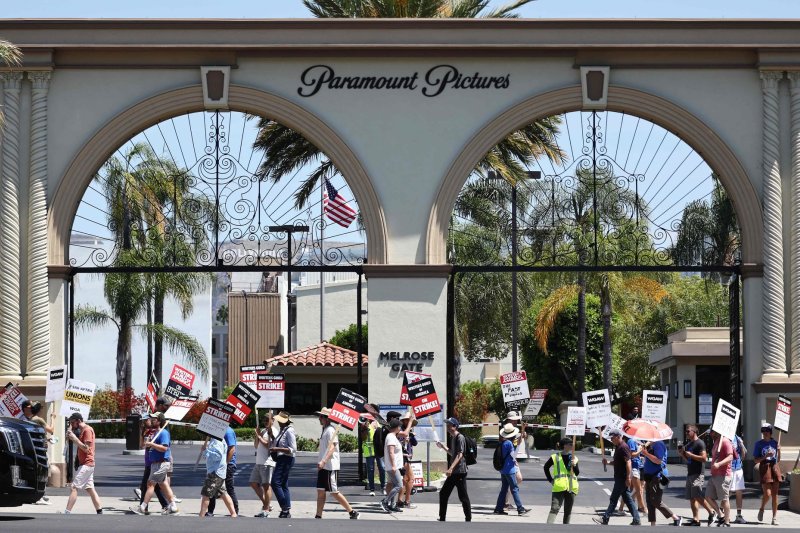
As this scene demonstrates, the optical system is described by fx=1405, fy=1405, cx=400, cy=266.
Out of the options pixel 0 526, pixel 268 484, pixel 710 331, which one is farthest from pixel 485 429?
pixel 0 526

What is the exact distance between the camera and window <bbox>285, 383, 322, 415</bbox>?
2042 inches

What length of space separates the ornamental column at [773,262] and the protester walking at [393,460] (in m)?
8.00

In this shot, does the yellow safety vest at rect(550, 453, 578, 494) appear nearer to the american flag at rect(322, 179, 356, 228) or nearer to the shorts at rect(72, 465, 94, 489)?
the shorts at rect(72, 465, 94, 489)

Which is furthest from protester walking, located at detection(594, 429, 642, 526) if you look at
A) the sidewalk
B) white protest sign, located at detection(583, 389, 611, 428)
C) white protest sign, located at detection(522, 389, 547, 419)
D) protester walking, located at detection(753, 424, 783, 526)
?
white protest sign, located at detection(522, 389, 547, 419)

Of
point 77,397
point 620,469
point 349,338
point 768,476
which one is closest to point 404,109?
point 77,397

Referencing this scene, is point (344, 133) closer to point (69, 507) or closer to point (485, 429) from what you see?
point (69, 507)

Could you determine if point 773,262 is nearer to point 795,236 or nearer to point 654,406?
point 795,236

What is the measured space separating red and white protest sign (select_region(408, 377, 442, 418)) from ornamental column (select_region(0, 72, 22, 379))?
766 centimetres

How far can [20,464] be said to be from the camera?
735 inches

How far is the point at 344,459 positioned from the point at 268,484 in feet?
62.3

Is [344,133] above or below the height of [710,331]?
above

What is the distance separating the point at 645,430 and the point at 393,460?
157 inches

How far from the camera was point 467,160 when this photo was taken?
88.3 ft

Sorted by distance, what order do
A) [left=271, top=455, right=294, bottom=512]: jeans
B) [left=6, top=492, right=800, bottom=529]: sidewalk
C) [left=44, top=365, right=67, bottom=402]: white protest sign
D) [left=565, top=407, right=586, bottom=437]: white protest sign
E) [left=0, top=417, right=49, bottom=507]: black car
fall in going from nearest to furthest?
[left=0, top=417, right=49, bottom=507]: black car
[left=271, top=455, right=294, bottom=512]: jeans
[left=6, top=492, right=800, bottom=529]: sidewalk
[left=44, top=365, right=67, bottom=402]: white protest sign
[left=565, top=407, right=586, bottom=437]: white protest sign
